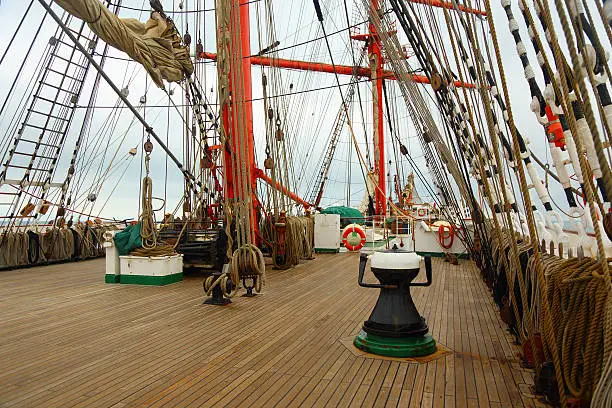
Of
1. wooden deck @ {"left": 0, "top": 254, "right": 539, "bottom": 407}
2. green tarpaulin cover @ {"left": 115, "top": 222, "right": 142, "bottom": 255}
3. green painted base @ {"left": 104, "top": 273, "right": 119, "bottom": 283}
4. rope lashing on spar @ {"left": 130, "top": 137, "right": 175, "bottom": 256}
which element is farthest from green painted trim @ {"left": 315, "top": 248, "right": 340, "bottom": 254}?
green painted base @ {"left": 104, "top": 273, "right": 119, "bottom": 283}

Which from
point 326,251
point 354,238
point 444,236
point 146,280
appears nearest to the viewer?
point 146,280

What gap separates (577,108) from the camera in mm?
2180

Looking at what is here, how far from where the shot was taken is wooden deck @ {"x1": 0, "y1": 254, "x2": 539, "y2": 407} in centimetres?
257

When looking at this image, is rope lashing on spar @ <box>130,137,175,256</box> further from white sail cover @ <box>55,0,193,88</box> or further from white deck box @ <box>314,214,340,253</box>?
white deck box @ <box>314,214,340,253</box>

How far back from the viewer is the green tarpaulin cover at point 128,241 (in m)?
6.72

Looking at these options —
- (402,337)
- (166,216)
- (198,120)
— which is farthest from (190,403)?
(198,120)

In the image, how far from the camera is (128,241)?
6801 millimetres

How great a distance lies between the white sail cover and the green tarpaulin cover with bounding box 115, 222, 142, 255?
223cm

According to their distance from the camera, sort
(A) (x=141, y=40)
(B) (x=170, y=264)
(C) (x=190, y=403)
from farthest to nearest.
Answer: (B) (x=170, y=264)
(A) (x=141, y=40)
(C) (x=190, y=403)

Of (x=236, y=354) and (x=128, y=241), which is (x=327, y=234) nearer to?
(x=128, y=241)

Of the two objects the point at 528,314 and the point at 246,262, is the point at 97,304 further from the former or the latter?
the point at 528,314

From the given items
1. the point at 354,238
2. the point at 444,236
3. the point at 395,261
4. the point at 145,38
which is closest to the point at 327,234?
the point at 354,238

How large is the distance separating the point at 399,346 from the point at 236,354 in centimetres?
119

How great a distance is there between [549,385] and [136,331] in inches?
127
